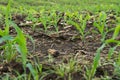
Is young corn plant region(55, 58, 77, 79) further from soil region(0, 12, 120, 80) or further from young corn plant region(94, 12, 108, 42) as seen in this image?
young corn plant region(94, 12, 108, 42)

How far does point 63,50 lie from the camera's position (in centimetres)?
265

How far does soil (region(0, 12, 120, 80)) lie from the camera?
214cm

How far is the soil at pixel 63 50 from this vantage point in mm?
2141

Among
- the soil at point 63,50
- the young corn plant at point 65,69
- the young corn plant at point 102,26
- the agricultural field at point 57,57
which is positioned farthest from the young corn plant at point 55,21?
the young corn plant at point 65,69

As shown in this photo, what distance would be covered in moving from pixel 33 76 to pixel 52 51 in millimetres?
579

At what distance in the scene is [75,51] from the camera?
2.56 m

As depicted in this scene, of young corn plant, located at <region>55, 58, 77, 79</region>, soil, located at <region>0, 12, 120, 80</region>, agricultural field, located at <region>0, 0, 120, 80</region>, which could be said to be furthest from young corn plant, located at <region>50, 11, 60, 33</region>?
young corn plant, located at <region>55, 58, 77, 79</region>

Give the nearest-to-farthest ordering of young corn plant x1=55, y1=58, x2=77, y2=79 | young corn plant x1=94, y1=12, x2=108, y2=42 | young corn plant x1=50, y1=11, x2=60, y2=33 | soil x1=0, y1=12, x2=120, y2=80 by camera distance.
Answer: young corn plant x1=55, y1=58, x2=77, y2=79 → soil x1=0, y1=12, x2=120, y2=80 → young corn plant x1=94, y1=12, x2=108, y2=42 → young corn plant x1=50, y1=11, x2=60, y2=33

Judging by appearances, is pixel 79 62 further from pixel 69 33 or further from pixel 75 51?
pixel 69 33

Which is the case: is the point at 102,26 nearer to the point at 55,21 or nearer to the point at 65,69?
the point at 55,21

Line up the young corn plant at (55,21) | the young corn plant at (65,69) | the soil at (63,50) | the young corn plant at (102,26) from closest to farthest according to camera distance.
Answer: the young corn plant at (65,69)
the soil at (63,50)
the young corn plant at (102,26)
the young corn plant at (55,21)

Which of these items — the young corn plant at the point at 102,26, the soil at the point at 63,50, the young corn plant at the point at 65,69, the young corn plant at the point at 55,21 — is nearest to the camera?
the young corn plant at the point at 65,69

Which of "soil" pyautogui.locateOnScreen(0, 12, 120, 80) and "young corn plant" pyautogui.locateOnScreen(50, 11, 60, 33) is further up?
"young corn plant" pyautogui.locateOnScreen(50, 11, 60, 33)

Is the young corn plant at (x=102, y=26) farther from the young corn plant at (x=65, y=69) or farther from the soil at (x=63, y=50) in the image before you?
the young corn plant at (x=65, y=69)
